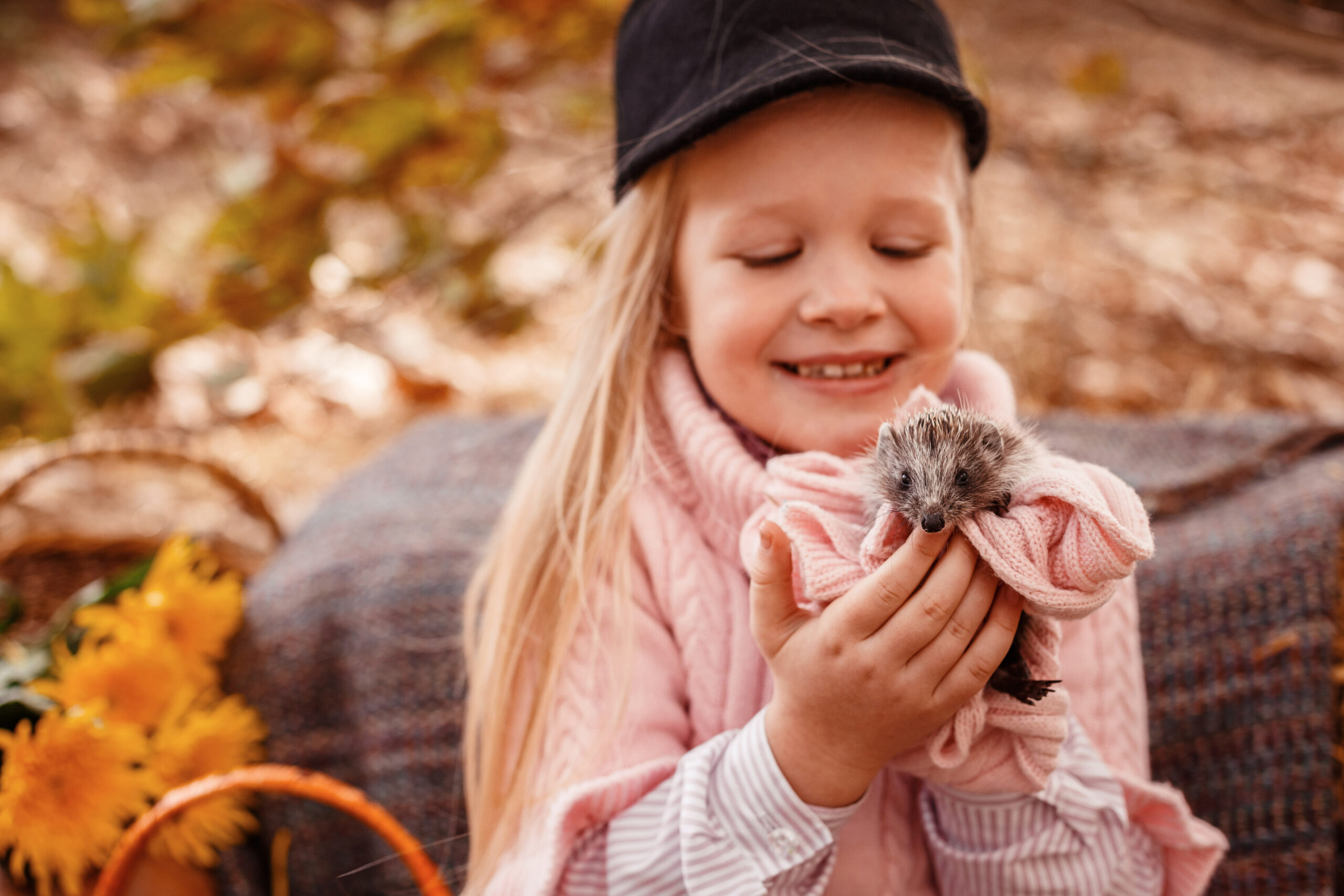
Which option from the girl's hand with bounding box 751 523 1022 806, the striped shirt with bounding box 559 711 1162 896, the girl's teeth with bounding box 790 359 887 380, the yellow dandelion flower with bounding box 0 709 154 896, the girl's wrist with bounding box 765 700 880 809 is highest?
the girl's teeth with bounding box 790 359 887 380

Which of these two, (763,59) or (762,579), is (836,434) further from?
(763,59)

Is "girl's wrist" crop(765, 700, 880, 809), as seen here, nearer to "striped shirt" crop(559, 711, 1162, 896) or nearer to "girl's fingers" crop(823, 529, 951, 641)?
"striped shirt" crop(559, 711, 1162, 896)

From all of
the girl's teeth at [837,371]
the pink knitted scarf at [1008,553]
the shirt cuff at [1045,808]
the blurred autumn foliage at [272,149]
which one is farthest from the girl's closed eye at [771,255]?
the blurred autumn foliage at [272,149]

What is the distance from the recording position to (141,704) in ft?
4.35

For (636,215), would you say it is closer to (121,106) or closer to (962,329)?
(962,329)

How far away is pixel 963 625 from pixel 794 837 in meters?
0.30

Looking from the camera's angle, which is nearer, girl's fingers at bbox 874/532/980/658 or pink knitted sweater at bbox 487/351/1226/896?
girl's fingers at bbox 874/532/980/658

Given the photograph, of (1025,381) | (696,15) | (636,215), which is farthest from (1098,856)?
(1025,381)

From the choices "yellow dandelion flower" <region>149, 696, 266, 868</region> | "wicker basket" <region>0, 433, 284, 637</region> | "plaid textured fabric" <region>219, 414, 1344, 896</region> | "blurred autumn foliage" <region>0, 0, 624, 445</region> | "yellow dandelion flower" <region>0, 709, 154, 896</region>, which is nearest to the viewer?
"yellow dandelion flower" <region>0, 709, 154, 896</region>

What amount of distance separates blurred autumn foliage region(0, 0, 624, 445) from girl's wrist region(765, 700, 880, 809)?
5.97 feet

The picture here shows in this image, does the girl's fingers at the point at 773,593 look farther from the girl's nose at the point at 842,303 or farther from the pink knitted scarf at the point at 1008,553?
the girl's nose at the point at 842,303

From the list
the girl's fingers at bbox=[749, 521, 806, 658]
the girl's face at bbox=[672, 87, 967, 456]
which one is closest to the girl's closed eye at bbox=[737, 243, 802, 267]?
the girl's face at bbox=[672, 87, 967, 456]

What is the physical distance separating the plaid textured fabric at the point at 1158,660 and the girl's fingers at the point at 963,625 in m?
0.84

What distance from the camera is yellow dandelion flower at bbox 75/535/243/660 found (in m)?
1.36
